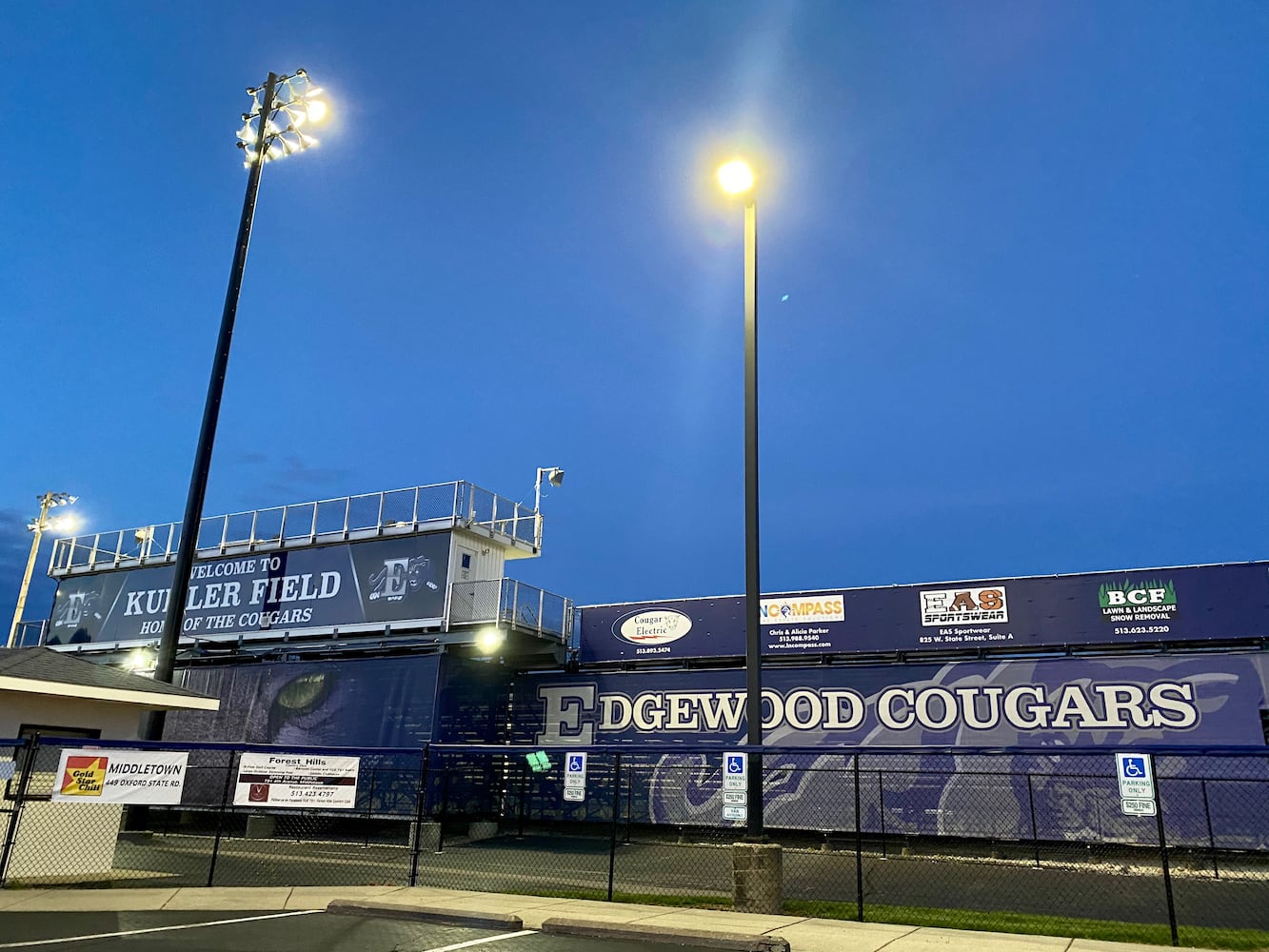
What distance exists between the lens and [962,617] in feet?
74.4

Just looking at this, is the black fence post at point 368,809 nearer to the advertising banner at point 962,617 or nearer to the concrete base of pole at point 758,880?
the advertising banner at point 962,617

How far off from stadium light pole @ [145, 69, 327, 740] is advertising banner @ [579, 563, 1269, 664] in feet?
39.0

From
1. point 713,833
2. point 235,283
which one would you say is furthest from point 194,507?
point 713,833

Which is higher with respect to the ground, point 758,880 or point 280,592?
point 280,592

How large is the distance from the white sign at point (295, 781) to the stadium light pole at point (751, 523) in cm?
582

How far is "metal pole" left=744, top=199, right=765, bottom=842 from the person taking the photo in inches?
438

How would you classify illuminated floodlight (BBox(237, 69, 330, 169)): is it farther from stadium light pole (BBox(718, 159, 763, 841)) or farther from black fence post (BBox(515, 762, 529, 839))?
black fence post (BBox(515, 762, 529, 839))

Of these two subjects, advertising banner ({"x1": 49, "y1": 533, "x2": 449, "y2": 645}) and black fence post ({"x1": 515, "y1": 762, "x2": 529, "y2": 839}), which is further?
advertising banner ({"x1": 49, "y1": 533, "x2": 449, "y2": 645})

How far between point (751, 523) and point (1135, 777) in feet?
16.5

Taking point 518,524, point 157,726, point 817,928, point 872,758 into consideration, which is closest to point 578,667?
point 518,524

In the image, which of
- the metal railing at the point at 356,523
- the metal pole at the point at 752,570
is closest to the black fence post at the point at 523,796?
the metal railing at the point at 356,523

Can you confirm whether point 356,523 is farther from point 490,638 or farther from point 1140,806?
point 1140,806

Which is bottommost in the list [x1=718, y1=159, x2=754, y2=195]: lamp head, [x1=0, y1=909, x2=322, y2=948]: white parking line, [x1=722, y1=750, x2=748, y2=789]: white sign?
[x1=0, y1=909, x2=322, y2=948]: white parking line

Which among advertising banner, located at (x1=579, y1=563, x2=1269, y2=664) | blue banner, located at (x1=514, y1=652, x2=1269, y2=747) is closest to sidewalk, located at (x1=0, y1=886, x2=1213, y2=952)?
advertising banner, located at (x1=579, y1=563, x2=1269, y2=664)
